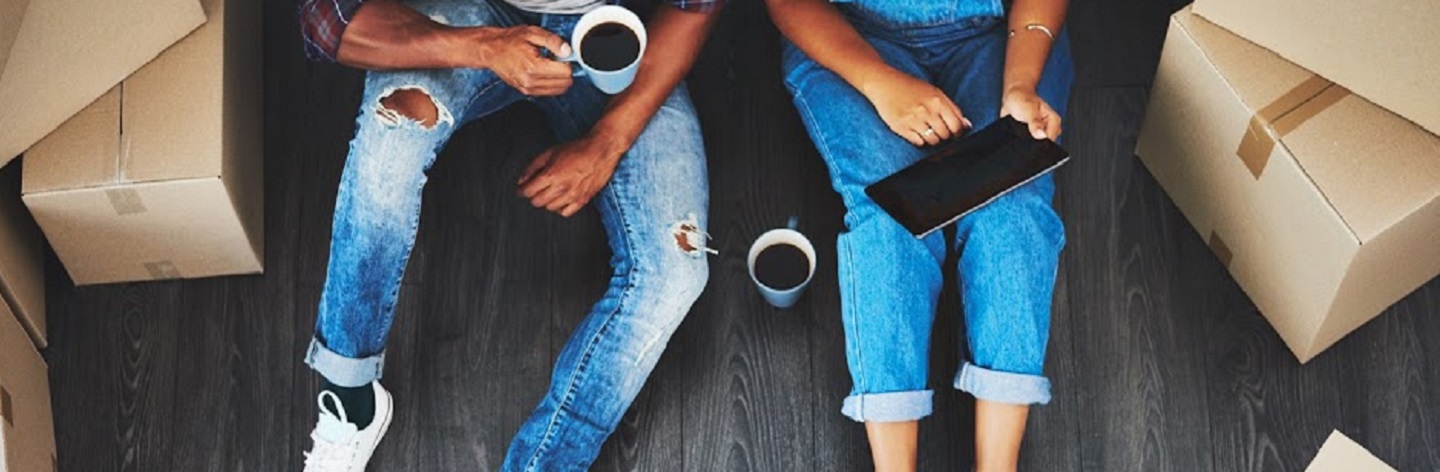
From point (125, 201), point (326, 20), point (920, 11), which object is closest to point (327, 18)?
point (326, 20)

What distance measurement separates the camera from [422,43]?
6.25ft

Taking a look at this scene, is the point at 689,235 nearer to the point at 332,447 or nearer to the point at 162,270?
the point at 332,447

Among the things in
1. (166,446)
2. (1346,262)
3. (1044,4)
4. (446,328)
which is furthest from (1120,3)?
(166,446)

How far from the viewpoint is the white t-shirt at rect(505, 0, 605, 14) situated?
1928mm

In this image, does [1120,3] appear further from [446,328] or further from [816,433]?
[446,328]

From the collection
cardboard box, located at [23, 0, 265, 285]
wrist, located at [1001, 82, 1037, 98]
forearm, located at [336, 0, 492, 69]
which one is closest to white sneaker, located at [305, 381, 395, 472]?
cardboard box, located at [23, 0, 265, 285]

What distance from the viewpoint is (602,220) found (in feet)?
6.79

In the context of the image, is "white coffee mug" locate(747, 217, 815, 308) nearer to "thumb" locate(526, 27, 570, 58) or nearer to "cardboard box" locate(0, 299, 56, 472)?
"thumb" locate(526, 27, 570, 58)

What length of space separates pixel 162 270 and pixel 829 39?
85 centimetres

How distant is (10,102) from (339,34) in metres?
0.39

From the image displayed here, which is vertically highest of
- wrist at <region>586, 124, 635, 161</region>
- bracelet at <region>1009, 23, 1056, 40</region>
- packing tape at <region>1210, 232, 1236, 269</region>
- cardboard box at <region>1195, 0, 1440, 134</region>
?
cardboard box at <region>1195, 0, 1440, 134</region>

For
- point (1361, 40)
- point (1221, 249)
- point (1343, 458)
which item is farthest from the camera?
point (1221, 249)

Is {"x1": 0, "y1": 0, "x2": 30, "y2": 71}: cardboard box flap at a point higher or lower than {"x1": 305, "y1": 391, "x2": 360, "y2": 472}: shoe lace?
higher

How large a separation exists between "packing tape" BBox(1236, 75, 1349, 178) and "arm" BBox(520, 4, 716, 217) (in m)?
0.60
